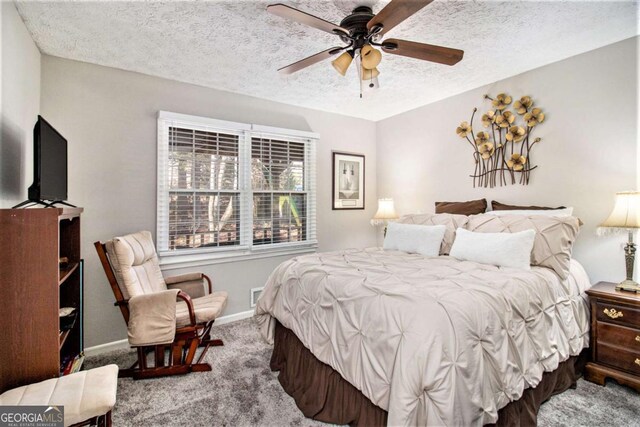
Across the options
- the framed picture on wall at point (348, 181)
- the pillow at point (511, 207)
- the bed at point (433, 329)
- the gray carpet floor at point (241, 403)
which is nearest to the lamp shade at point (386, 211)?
the framed picture on wall at point (348, 181)

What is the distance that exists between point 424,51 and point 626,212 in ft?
6.15

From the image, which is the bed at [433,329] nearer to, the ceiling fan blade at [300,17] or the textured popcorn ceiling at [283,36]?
the ceiling fan blade at [300,17]

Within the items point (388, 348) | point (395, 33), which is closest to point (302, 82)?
point (395, 33)

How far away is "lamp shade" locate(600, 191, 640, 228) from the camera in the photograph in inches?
83.0

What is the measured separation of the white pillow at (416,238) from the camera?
9.24 ft

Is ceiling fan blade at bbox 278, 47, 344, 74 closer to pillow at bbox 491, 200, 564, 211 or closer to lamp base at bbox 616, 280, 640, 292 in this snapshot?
pillow at bbox 491, 200, 564, 211

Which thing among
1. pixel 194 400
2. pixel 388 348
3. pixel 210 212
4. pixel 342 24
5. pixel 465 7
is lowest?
pixel 194 400

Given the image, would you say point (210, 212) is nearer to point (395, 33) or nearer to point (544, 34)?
point (395, 33)

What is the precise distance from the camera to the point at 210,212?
3.43 m

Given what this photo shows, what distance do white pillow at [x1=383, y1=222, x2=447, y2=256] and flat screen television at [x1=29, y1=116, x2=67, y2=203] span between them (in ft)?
9.01

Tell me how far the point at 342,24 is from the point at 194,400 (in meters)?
2.76

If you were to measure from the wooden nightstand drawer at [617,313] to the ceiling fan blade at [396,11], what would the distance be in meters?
2.40

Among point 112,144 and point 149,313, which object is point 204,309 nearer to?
point 149,313

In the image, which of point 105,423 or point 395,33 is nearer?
point 105,423
